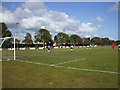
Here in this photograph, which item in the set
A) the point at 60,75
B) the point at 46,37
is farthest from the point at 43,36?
the point at 60,75

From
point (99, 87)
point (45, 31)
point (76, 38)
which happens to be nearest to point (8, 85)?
point (99, 87)

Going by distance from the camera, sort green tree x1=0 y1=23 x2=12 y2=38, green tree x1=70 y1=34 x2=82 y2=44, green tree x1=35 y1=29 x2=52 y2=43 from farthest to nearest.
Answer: green tree x1=70 y1=34 x2=82 y2=44, green tree x1=35 y1=29 x2=52 y2=43, green tree x1=0 y1=23 x2=12 y2=38

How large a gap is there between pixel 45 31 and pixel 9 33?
2505 centimetres

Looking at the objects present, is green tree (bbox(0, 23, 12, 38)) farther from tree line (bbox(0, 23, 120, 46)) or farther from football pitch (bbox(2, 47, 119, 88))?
football pitch (bbox(2, 47, 119, 88))

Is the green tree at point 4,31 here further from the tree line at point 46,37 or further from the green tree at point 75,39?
the green tree at point 75,39

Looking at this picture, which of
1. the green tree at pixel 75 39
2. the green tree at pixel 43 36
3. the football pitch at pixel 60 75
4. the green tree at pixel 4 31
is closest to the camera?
the football pitch at pixel 60 75

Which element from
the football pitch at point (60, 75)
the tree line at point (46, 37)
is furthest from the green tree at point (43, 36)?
the football pitch at point (60, 75)

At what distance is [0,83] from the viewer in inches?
235

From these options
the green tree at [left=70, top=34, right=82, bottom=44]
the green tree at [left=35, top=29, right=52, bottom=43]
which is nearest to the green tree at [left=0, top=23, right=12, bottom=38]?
the green tree at [left=35, top=29, right=52, bottom=43]

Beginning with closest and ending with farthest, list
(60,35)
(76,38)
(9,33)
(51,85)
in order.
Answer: (51,85) < (9,33) < (60,35) < (76,38)

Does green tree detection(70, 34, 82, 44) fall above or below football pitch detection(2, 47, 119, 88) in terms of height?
above

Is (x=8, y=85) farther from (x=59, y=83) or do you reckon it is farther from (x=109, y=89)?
(x=109, y=89)

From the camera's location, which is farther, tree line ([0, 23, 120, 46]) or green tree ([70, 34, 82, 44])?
green tree ([70, 34, 82, 44])

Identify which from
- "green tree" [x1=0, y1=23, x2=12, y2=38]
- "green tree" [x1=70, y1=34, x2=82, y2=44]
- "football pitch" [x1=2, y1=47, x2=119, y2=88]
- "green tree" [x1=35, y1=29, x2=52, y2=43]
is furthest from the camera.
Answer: "green tree" [x1=70, y1=34, x2=82, y2=44]
